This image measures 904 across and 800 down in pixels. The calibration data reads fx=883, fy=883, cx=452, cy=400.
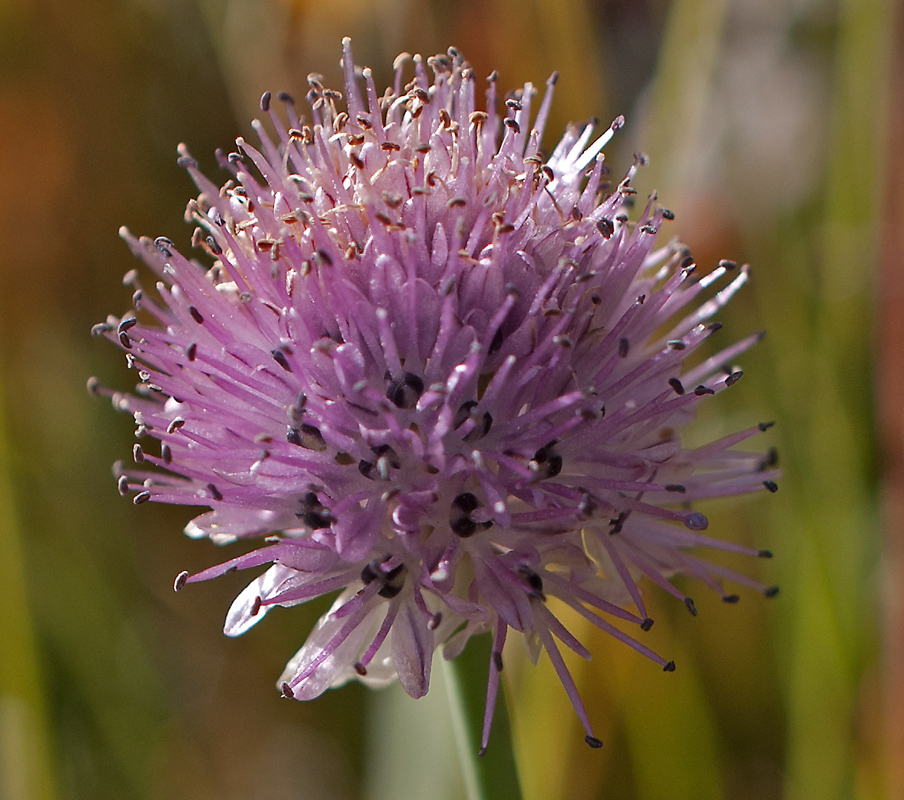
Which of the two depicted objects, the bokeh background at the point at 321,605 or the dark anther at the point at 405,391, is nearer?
the dark anther at the point at 405,391

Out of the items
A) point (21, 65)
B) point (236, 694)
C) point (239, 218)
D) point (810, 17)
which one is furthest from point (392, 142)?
point (810, 17)

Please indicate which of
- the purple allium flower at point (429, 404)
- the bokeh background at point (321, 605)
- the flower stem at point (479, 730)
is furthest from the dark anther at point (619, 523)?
the bokeh background at point (321, 605)

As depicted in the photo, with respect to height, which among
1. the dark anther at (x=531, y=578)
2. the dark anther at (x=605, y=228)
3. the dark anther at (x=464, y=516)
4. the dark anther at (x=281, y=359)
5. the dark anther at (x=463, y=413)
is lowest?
the dark anther at (x=531, y=578)

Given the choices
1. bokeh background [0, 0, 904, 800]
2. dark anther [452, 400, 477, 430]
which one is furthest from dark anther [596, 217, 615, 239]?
bokeh background [0, 0, 904, 800]

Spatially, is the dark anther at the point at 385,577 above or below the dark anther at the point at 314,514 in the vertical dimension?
below

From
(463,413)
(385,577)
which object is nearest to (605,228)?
(463,413)

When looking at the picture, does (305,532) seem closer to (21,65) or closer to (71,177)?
(71,177)

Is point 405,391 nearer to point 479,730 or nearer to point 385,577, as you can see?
point 385,577

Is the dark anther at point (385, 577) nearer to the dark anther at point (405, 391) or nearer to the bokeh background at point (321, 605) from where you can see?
the dark anther at point (405, 391)
